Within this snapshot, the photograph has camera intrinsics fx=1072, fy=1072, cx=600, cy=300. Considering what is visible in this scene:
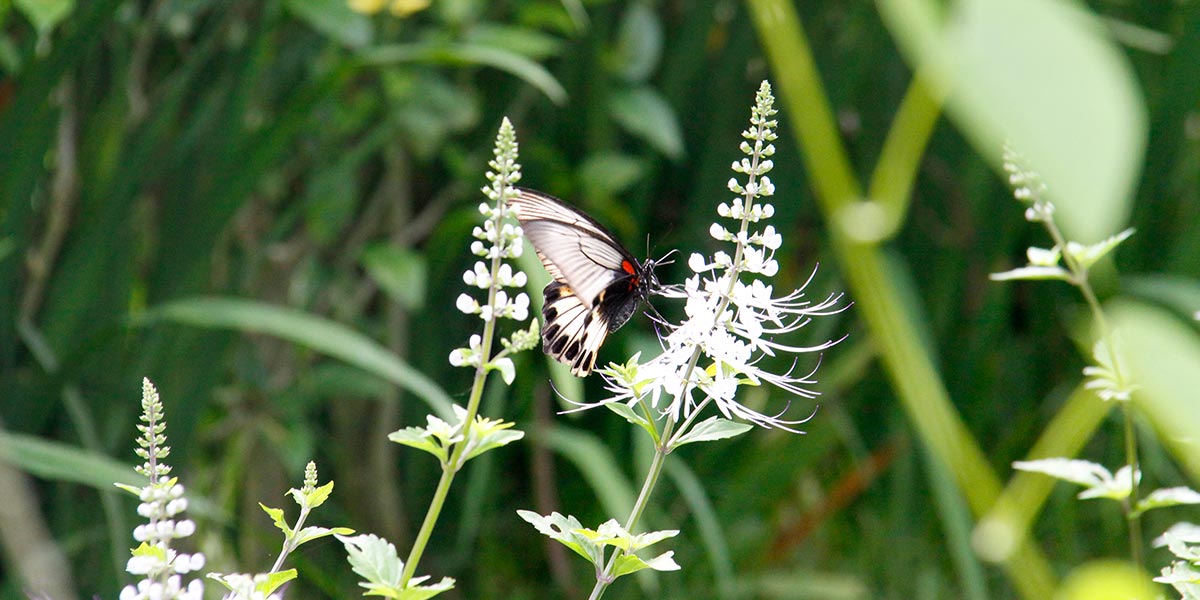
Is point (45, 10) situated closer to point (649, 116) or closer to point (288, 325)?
point (288, 325)

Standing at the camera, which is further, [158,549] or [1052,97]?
[158,549]

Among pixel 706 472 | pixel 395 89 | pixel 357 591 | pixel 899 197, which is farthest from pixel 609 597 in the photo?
pixel 899 197

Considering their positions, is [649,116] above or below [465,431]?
above

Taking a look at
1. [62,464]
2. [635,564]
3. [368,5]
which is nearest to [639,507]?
[635,564]

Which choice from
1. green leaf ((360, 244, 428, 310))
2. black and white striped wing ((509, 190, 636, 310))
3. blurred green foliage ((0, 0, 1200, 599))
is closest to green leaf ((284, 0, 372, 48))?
blurred green foliage ((0, 0, 1200, 599))

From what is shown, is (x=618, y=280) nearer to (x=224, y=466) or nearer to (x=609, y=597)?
(x=609, y=597)

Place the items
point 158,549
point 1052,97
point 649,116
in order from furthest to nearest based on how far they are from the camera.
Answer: point 649,116 < point 158,549 < point 1052,97
